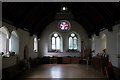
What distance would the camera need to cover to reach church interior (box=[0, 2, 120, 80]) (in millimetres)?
9805

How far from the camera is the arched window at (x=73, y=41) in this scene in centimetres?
1898

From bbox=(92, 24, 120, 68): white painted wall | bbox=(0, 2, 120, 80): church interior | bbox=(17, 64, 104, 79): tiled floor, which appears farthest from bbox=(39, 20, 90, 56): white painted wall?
bbox=(92, 24, 120, 68): white painted wall

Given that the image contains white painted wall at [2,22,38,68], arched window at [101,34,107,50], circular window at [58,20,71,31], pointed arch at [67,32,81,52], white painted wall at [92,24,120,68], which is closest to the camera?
white painted wall at [2,22,38,68]

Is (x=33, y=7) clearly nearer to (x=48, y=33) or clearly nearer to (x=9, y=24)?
(x=9, y=24)

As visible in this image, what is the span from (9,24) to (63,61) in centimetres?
909

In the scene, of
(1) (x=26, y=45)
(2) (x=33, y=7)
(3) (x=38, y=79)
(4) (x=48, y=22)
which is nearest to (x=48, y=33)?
(4) (x=48, y=22)

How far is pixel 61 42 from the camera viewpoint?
18.9 m

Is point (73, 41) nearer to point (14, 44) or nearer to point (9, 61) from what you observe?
point (14, 44)

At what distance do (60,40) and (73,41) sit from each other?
1348mm

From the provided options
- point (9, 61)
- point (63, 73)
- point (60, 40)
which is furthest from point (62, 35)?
point (9, 61)

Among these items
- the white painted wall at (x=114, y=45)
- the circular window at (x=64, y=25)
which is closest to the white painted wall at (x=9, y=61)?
the white painted wall at (x=114, y=45)

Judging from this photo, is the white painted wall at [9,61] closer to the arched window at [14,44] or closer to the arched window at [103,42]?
the arched window at [14,44]

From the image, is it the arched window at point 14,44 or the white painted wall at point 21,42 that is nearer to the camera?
the white painted wall at point 21,42

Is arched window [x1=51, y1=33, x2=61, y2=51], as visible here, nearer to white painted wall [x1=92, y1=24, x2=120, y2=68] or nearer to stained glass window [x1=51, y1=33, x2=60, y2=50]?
stained glass window [x1=51, y1=33, x2=60, y2=50]
